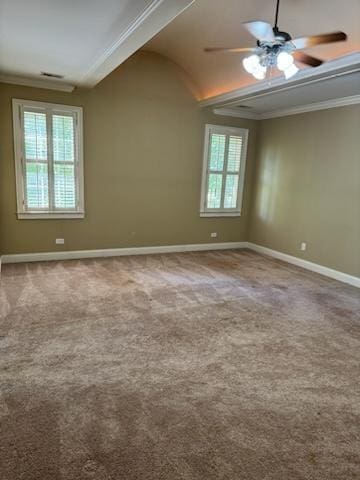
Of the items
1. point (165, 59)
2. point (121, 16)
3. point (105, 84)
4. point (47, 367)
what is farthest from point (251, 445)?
point (165, 59)

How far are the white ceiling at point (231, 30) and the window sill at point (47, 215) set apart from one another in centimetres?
304

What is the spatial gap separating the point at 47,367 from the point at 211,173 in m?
4.82

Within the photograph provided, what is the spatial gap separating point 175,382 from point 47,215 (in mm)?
3829

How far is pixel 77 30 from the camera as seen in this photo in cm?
292

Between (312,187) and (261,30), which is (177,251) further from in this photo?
(261,30)

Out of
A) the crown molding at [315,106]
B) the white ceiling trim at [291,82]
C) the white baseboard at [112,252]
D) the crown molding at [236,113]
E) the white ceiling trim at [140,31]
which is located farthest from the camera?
the crown molding at [236,113]

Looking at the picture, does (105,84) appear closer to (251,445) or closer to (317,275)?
(317,275)

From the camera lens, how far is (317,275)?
531cm

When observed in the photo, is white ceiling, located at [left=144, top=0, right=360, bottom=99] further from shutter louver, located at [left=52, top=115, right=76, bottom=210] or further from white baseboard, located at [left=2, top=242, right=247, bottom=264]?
white baseboard, located at [left=2, top=242, right=247, bottom=264]

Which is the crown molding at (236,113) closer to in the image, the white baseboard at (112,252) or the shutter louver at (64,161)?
the white baseboard at (112,252)

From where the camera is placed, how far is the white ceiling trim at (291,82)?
3.34m

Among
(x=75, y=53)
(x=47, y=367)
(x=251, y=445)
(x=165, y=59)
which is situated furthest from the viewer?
(x=165, y=59)

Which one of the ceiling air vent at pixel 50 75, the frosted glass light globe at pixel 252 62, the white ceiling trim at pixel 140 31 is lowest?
the frosted glass light globe at pixel 252 62

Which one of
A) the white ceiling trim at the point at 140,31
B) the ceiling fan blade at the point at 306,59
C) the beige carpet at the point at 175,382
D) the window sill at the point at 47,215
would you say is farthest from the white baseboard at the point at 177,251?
the ceiling fan blade at the point at 306,59
